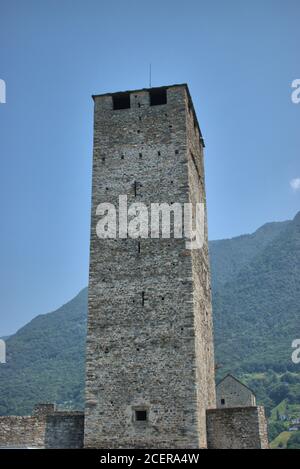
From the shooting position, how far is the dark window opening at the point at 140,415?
16.2 m

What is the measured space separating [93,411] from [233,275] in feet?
430

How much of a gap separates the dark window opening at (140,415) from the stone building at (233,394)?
605 inches

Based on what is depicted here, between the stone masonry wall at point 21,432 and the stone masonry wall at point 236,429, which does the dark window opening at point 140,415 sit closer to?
Result: the stone masonry wall at point 236,429

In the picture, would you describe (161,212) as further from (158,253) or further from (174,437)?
(174,437)

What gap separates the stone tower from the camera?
Result: 53.1 feet

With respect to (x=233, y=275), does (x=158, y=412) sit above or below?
below

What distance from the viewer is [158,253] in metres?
17.8

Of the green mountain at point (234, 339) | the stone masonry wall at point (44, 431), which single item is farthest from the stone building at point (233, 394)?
the green mountain at point (234, 339)

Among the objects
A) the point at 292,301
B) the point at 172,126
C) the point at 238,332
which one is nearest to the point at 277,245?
the point at 292,301

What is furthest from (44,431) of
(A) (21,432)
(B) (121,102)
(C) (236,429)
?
(B) (121,102)

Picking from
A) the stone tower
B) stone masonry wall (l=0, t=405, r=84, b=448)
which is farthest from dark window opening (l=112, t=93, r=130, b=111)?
stone masonry wall (l=0, t=405, r=84, b=448)

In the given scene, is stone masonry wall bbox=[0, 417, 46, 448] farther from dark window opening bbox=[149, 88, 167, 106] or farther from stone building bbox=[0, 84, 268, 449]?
dark window opening bbox=[149, 88, 167, 106]

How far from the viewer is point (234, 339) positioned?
105438 mm

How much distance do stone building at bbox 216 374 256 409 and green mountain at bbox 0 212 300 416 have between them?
3564 cm
